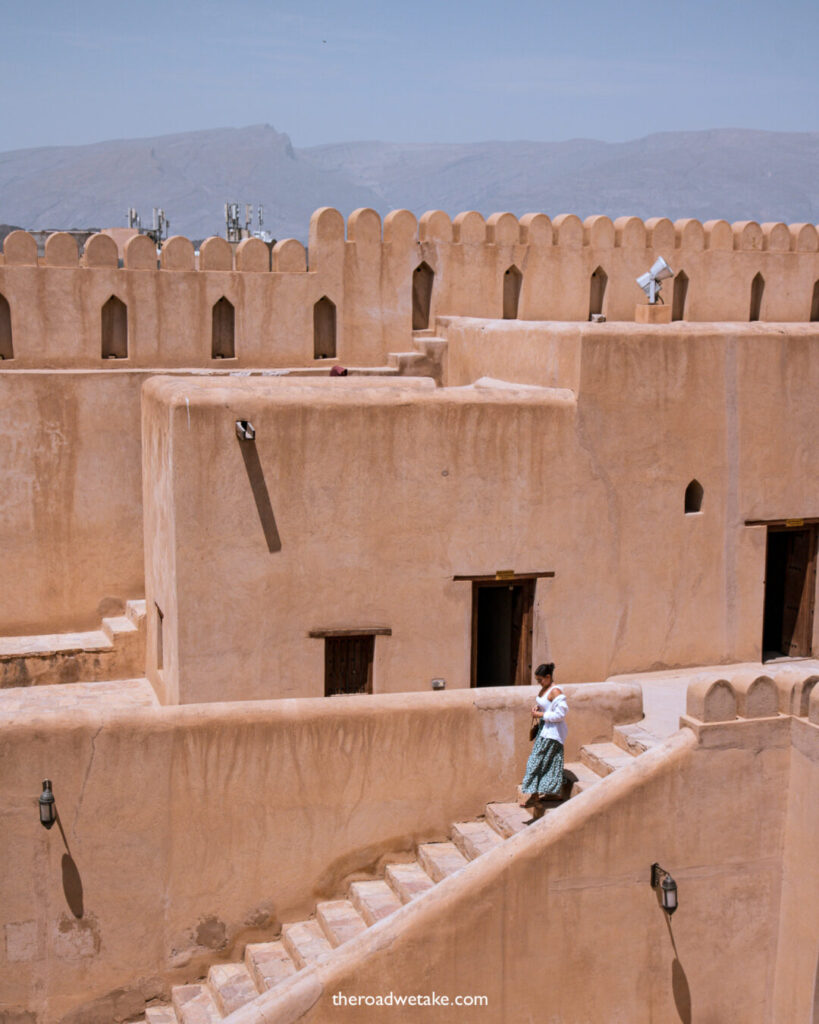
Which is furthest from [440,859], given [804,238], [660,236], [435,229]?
[804,238]

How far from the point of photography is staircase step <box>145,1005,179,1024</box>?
31.3 ft

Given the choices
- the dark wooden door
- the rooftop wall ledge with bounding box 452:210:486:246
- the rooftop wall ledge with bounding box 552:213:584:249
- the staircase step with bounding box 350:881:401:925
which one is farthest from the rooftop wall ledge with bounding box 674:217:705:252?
the staircase step with bounding box 350:881:401:925

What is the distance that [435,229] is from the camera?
14578 millimetres

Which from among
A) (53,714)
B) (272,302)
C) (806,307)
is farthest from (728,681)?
(806,307)

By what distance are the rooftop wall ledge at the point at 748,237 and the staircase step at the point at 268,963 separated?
10.2 meters

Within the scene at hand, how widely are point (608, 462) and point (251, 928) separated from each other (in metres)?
5.22

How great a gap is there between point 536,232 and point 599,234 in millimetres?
789

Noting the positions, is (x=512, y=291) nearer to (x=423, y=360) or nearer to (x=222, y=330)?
(x=423, y=360)

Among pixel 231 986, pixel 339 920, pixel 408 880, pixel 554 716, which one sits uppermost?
pixel 554 716

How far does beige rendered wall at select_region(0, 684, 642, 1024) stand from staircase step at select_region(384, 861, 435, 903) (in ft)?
0.55

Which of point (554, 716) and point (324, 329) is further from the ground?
point (324, 329)

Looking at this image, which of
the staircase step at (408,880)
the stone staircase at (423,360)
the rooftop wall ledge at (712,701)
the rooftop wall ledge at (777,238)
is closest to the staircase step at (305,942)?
the staircase step at (408,880)

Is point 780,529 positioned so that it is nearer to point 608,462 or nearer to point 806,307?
point 608,462

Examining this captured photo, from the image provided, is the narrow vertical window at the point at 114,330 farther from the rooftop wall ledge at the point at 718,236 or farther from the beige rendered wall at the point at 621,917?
the beige rendered wall at the point at 621,917
